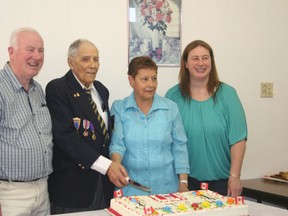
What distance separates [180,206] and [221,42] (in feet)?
5.65

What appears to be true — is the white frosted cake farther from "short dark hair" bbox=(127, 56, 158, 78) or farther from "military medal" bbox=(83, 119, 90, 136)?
"short dark hair" bbox=(127, 56, 158, 78)

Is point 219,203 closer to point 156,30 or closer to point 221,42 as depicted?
point 156,30

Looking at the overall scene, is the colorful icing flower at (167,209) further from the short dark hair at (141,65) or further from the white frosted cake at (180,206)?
the short dark hair at (141,65)

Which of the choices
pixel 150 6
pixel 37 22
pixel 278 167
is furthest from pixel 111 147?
pixel 278 167

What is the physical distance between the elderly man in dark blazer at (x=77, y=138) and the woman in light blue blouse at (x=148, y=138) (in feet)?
0.37

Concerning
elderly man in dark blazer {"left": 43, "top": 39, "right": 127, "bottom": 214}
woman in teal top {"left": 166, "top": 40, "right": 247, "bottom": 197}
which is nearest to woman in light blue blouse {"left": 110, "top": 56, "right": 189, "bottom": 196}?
elderly man in dark blazer {"left": 43, "top": 39, "right": 127, "bottom": 214}

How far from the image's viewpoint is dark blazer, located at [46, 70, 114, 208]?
1.93 metres

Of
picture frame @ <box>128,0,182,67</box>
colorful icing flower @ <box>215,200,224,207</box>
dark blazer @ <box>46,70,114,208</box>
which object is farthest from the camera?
picture frame @ <box>128,0,182,67</box>

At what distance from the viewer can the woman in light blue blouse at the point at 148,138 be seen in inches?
80.0

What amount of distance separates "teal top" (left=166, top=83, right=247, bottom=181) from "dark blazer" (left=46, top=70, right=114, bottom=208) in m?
0.58

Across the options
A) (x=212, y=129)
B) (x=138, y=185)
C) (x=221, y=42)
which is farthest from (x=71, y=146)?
(x=221, y=42)

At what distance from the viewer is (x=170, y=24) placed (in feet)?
9.04

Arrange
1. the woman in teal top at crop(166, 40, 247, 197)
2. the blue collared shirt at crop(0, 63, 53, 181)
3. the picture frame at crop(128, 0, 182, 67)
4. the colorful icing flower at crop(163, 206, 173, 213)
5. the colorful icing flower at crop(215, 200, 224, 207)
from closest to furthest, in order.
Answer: the colorful icing flower at crop(163, 206, 173, 213), the colorful icing flower at crop(215, 200, 224, 207), the blue collared shirt at crop(0, 63, 53, 181), the woman in teal top at crop(166, 40, 247, 197), the picture frame at crop(128, 0, 182, 67)

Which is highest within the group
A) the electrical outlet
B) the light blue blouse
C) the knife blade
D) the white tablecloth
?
the electrical outlet
